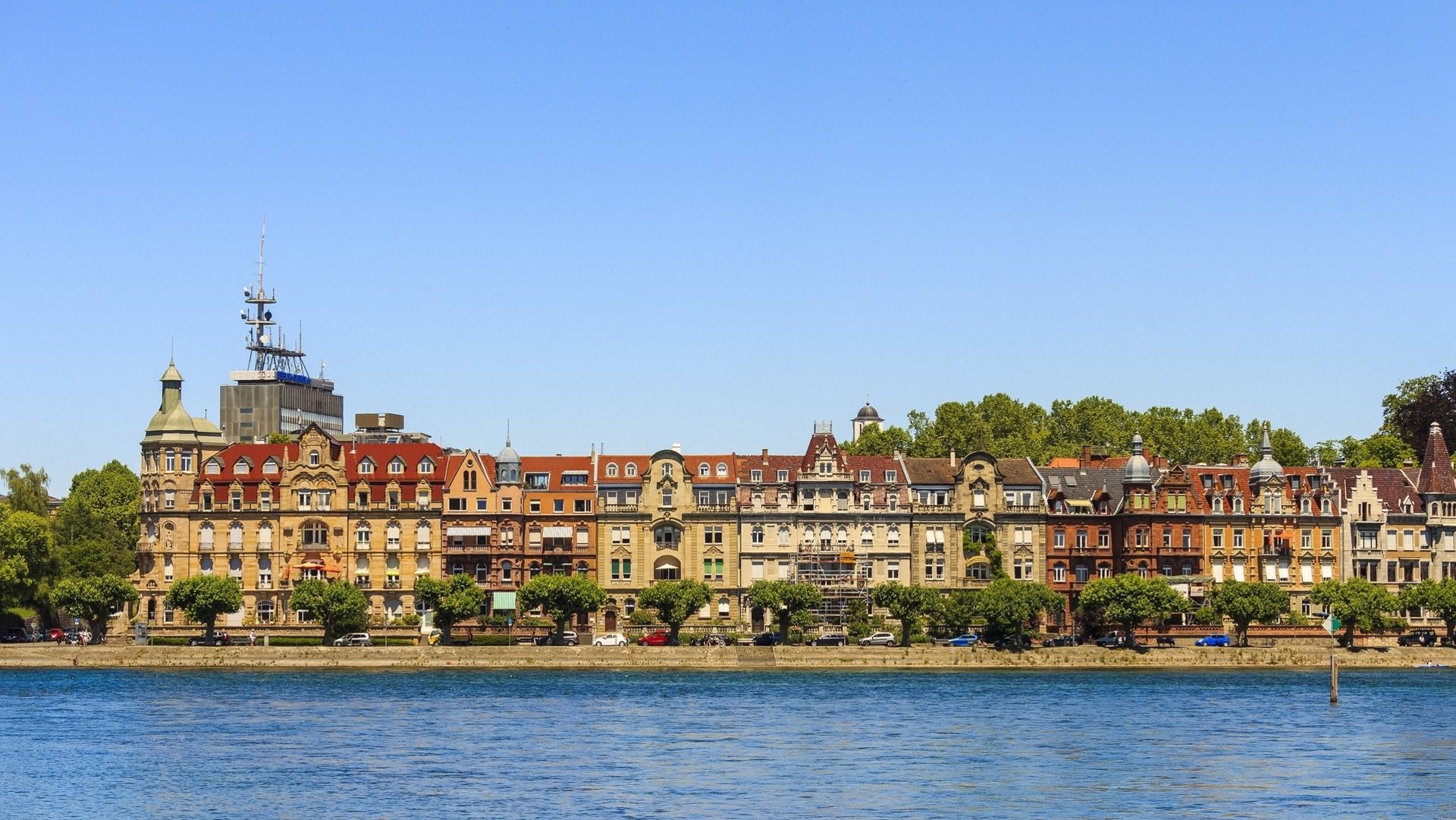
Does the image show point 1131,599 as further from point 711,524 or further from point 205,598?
point 205,598

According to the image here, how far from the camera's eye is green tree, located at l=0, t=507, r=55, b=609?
14612cm

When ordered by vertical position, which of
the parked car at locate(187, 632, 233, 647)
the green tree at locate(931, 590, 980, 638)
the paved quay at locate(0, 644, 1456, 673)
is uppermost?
the green tree at locate(931, 590, 980, 638)

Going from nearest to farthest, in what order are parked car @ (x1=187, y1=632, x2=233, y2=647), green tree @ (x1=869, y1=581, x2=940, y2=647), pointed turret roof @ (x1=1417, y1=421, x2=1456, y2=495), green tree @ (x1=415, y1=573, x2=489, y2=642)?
green tree @ (x1=869, y1=581, x2=940, y2=647), green tree @ (x1=415, y1=573, x2=489, y2=642), parked car @ (x1=187, y1=632, x2=233, y2=647), pointed turret roof @ (x1=1417, y1=421, x2=1456, y2=495)

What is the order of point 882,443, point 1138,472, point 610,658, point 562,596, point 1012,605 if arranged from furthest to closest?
point 882,443 < point 1138,472 < point 562,596 < point 1012,605 < point 610,658

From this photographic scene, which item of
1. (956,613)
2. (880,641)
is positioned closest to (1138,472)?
(956,613)

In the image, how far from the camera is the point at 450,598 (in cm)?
13950

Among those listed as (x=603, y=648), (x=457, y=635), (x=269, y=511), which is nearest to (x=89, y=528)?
(x=269, y=511)

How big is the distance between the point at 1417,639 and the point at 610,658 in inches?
2072

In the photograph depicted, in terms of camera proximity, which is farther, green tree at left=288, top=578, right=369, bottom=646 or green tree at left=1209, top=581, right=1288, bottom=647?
green tree at left=1209, top=581, right=1288, bottom=647

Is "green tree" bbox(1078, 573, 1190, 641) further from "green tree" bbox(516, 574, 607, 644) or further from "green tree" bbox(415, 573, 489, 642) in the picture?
"green tree" bbox(415, 573, 489, 642)

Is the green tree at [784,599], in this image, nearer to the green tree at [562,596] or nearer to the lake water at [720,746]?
the green tree at [562,596]

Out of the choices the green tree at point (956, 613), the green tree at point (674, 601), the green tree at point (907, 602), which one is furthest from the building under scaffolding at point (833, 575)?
the green tree at point (674, 601)

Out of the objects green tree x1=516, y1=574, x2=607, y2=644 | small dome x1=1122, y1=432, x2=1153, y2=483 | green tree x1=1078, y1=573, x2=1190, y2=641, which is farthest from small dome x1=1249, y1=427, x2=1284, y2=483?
green tree x1=516, y1=574, x2=607, y2=644

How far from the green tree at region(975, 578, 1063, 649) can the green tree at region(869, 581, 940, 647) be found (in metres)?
2.93
